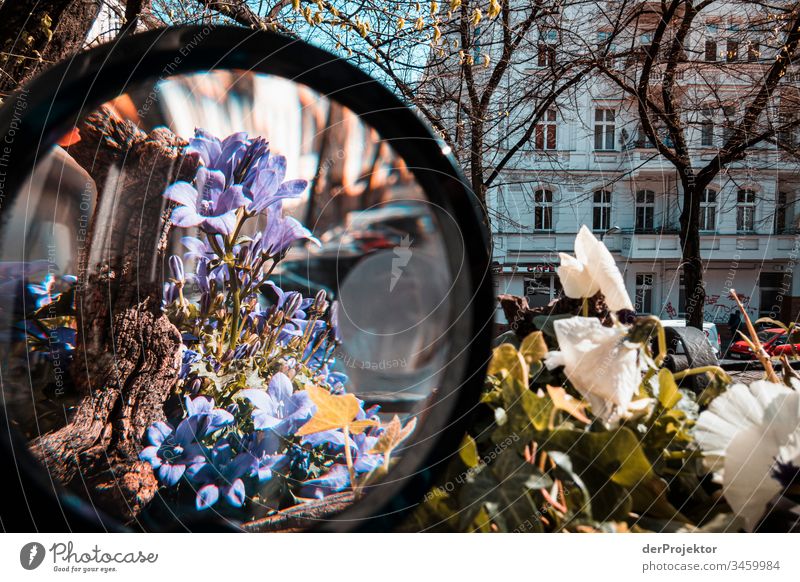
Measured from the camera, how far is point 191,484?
0.57ft

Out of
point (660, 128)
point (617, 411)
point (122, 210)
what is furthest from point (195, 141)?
point (660, 128)

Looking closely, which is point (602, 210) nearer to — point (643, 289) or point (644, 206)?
point (644, 206)

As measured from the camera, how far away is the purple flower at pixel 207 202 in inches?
7.3

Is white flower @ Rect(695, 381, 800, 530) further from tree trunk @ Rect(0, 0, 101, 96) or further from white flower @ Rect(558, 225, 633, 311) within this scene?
tree trunk @ Rect(0, 0, 101, 96)

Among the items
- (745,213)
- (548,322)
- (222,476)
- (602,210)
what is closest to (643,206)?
(602,210)

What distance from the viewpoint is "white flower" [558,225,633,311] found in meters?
0.20

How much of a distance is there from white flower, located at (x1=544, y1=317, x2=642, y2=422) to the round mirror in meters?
0.03

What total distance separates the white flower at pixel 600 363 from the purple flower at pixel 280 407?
0.28 feet

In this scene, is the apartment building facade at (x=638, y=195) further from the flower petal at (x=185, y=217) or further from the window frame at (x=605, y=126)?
the flower petal at (x=185, y=217)

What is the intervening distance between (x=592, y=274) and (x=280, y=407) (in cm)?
12

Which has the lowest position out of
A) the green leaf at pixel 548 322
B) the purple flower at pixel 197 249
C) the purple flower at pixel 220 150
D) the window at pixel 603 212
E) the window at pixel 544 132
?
the green leaf at pixel 548 322

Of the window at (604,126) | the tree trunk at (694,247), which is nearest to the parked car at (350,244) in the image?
the window at (604,126)

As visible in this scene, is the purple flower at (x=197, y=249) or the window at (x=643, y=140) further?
the window at (x=643, y=140)

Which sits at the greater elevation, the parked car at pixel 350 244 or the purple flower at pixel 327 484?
the parked car at pixel 350 244
